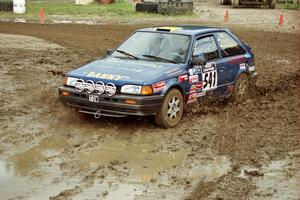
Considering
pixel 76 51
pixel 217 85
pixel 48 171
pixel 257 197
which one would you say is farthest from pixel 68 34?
pixel 257 197

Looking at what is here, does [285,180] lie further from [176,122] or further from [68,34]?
[68,34]

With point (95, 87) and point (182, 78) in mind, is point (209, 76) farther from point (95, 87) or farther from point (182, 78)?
point (95, 87)

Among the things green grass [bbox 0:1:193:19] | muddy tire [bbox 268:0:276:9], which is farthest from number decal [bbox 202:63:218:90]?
muddy tire [bbox 268:0:276:9]

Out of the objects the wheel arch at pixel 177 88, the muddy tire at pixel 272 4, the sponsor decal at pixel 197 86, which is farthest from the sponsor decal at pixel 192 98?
the muddy tire at pixel 272 4

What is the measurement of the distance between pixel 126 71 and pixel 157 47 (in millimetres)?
1042

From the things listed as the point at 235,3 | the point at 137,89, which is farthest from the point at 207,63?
the point at 235,3

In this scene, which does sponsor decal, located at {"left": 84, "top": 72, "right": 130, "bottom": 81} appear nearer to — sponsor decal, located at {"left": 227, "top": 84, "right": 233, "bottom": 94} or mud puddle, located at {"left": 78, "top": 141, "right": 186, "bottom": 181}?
mud puddle, located at {"left": 78, "top": 141, "right": 186, "bottom": 181}

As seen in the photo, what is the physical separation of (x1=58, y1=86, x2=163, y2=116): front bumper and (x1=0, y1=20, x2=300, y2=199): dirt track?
0.33 meters

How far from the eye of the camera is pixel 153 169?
7250mm

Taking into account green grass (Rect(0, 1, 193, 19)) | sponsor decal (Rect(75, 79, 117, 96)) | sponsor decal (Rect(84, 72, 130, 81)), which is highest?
sponsor decal (Rect(84, 72, 130, 81))

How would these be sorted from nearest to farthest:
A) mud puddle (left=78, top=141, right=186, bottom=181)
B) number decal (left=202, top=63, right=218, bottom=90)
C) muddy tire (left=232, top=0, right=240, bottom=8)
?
mud puddle (left=78, top=141, right=186, bottom=181), number decal (left=202, top=63, right=218, bottom=90), muddy tire (left=232, top=0, right=240, bottom=8)

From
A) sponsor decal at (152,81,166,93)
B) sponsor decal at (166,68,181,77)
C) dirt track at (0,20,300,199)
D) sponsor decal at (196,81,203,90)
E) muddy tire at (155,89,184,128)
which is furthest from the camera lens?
sponsor decal at (196,81,203,90)

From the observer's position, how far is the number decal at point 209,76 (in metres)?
9.65

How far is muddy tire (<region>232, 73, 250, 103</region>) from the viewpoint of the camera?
10.7 meters
